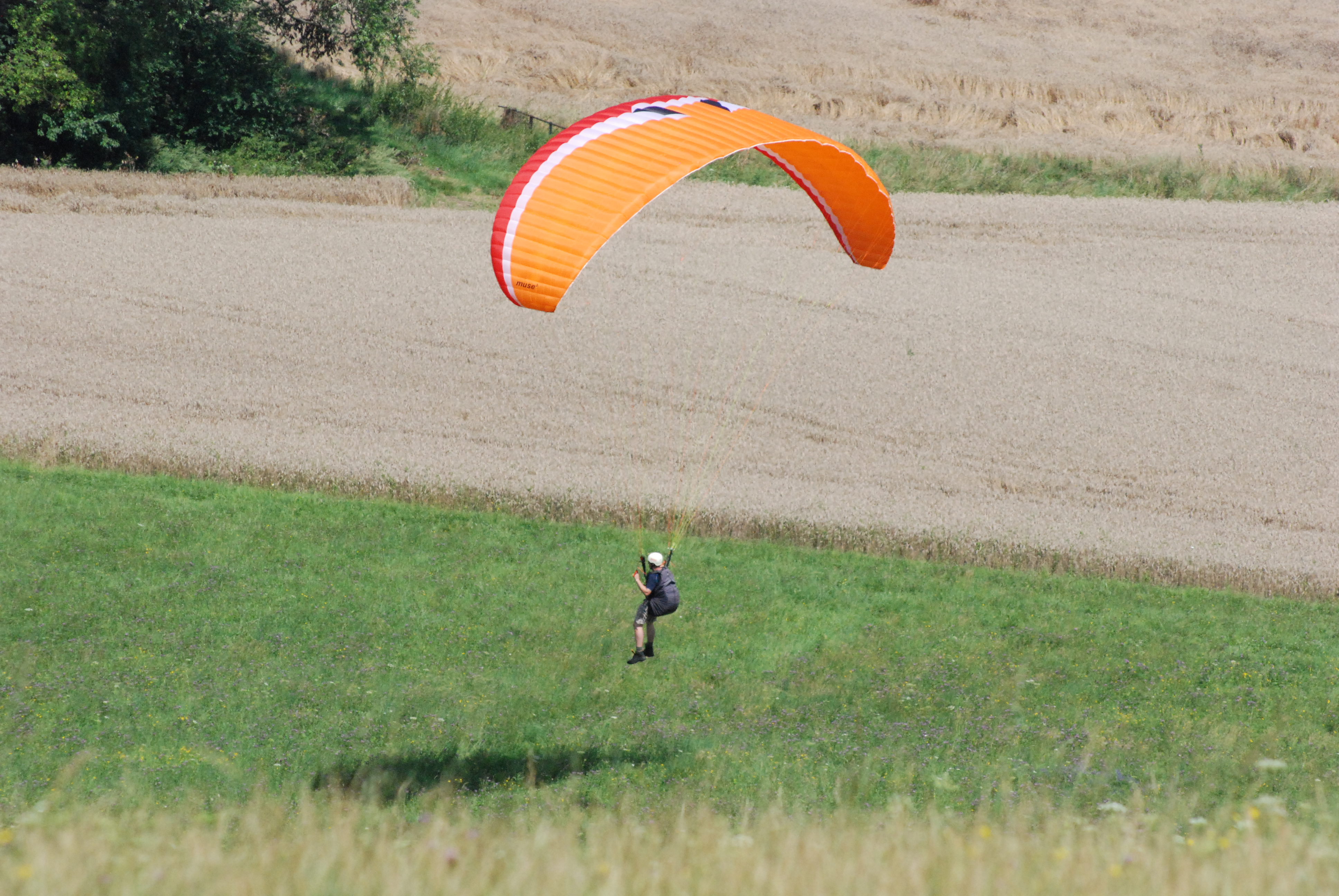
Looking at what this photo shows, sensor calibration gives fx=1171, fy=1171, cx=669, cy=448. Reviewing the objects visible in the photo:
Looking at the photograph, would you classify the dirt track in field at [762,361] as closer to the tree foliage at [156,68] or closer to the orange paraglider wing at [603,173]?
the tree foliage at [156,68]

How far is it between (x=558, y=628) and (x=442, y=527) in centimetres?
404

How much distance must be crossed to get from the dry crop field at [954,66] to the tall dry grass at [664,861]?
3854 cm

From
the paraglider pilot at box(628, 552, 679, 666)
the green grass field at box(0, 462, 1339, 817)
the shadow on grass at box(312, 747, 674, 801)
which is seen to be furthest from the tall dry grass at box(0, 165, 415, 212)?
the shadow on grass at box(312, 747, 674, 801)

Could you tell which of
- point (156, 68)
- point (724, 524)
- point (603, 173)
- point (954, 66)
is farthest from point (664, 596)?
point (954, 66)

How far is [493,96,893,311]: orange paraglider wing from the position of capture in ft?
37.0

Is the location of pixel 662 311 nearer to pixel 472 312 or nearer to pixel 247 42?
pixel 472 312

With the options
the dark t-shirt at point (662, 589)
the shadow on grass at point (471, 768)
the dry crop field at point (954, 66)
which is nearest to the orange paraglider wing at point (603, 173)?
the dark t-shirt at point (662, 589)

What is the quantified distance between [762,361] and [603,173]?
16753 millimetres

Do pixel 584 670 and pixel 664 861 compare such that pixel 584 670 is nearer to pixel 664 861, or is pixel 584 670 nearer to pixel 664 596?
pixel 664 596

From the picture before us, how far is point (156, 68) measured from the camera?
3512 cm

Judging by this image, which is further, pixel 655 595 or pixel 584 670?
pixel 584 670

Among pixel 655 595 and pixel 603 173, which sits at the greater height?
pixel 603 173

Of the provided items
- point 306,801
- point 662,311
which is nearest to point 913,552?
point 662,311

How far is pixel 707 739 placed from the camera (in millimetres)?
13039
